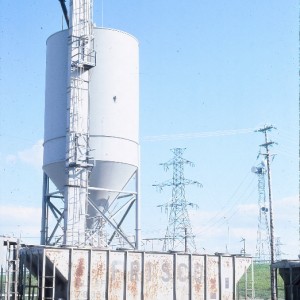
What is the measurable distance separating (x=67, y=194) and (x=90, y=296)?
5.17 meters

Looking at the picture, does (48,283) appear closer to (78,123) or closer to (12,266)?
(12,266)

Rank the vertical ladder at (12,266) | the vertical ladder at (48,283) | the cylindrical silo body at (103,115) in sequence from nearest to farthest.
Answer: the vertical ladder at (48,283)
the vertical ladder at (12,266)
the cylindrical silo body at (103,115)

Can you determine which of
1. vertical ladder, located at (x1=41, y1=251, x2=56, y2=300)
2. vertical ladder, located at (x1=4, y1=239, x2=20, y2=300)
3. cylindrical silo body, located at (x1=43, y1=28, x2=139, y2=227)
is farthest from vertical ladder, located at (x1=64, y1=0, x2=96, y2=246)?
vertical ladder, located at (x1=4, y1=239, x2=20, y2=300)

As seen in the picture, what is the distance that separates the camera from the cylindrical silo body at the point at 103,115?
2455cm

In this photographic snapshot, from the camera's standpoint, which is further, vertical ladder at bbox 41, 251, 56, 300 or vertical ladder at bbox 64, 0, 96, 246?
vertical ladder at bbox 64, 0, 96, 246

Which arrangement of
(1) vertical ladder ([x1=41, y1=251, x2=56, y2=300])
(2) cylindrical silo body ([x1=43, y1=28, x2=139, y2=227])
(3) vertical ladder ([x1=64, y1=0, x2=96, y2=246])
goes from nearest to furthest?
(1) vertical ladder ([x1=41, y1=251, x2=56, y2=300])
(3) vertical ladder ([x1=64, y1=0, x2=96, y2=246])
(2) cylindrical silo body ([x1=43, y1=28, x2=139, y2=227])

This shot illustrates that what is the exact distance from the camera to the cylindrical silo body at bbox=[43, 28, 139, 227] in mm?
24547

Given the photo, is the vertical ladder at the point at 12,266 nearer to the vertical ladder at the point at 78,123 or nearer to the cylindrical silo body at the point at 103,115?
the vertical ladder at the point at 78,123

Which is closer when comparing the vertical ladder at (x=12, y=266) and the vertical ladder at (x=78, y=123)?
the vertical ladder at (x=12, y=266)

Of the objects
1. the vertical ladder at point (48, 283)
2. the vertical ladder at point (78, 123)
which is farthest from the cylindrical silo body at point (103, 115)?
the vertical ladder at point (48, 283)

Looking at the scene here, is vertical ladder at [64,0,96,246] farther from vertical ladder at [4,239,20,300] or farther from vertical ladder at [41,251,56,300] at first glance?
vertical ladder at [4,239,20,300]

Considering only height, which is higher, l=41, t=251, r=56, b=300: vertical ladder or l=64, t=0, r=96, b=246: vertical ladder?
l=64, t=0, r=96, b=246: vertical ladder

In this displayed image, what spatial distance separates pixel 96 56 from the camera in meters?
25.3

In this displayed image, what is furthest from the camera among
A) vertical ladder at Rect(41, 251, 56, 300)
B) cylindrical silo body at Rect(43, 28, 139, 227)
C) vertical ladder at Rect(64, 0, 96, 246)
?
cylindrical silo body at Rect(43, 28, 139, 227)
